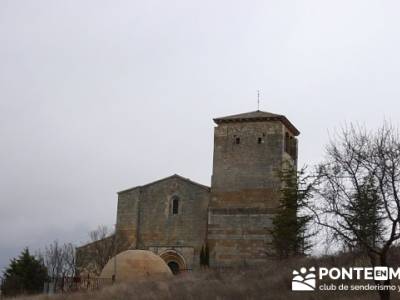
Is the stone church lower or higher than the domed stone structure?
higher

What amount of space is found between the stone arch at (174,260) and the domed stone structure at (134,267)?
794cm

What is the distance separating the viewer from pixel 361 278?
65.8 feet

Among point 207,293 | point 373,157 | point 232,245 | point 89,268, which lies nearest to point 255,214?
point 232,245

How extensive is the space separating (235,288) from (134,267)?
8.96 metres

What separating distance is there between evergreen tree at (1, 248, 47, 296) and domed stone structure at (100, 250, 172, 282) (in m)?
6.47

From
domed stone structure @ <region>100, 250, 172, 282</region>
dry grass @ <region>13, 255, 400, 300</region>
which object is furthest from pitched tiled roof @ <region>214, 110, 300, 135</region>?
dry grass @ <region>13, 255, 400, 300</region>

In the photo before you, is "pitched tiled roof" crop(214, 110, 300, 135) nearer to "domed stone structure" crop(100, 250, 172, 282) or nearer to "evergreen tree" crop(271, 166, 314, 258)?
"evergreen tree" crop(271, 166, 314, 258)

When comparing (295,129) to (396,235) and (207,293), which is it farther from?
(396,235)

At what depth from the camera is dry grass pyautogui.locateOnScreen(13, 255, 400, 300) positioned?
19.1m

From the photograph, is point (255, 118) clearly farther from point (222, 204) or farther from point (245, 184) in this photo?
point (222, 204)

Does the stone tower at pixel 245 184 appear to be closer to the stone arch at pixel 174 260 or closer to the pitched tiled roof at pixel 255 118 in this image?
the pitched tiled roof at pixel 255 118

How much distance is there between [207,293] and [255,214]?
17.2 m

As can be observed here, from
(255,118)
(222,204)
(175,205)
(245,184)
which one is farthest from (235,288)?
(255,118)

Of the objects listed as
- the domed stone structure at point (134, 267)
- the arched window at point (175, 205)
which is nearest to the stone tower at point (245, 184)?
the arched window at point (175, 205)
